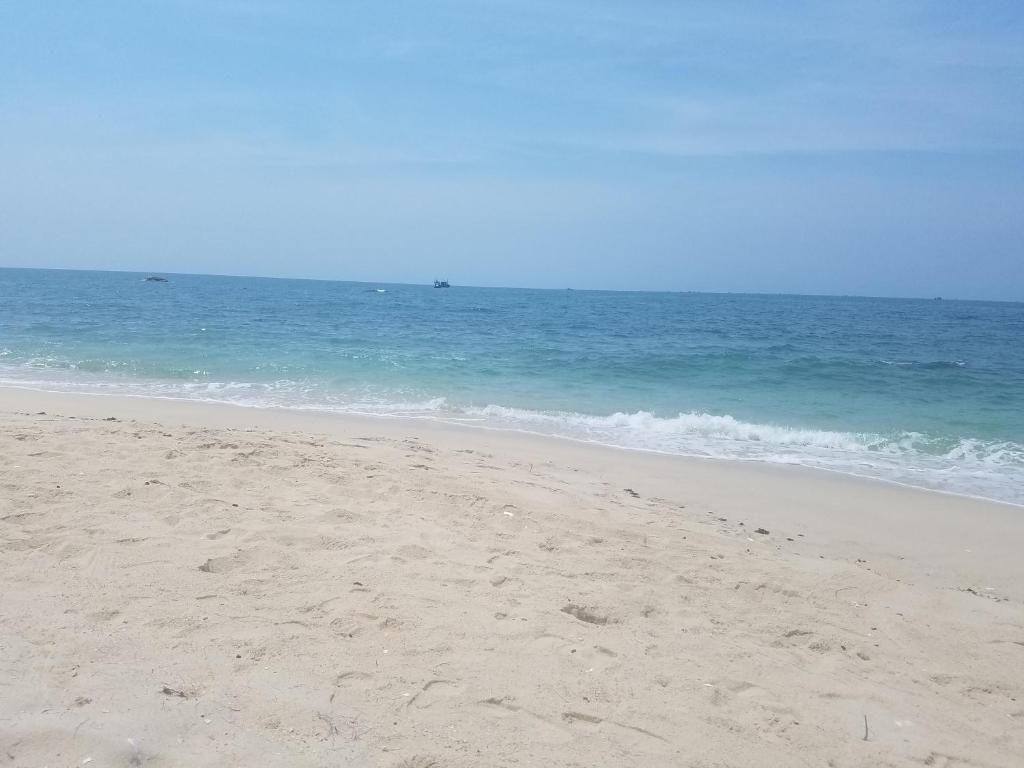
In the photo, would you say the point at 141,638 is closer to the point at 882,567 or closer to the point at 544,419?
the point at 882,567

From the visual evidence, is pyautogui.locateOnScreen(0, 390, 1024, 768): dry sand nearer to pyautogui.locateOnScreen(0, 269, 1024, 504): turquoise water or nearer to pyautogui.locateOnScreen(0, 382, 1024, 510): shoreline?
pyautogui.locateOnScreen(0, 382, 1024, 510): shoreline

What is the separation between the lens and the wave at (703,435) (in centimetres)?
896

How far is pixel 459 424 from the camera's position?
10.6m

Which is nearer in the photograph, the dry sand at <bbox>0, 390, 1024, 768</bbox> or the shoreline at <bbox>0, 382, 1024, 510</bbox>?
the dry sand at <bbox>0, 390, 1024, 768</bbox>

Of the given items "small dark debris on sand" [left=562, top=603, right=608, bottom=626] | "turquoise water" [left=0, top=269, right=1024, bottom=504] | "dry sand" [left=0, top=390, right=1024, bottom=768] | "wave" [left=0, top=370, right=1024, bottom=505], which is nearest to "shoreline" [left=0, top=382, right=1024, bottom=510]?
"wave" [left=0, top=370, right=1024, bottom=505]

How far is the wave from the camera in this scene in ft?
29.4

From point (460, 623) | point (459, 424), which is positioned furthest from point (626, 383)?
point (460, 623)

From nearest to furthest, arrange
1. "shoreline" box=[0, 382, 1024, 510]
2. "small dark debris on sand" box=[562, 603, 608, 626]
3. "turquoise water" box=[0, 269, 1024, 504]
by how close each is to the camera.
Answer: "small dark debris on sand" box=[562, 603, 608, 626] < "shoreline" box=[0, 382, 1024, 510] < "turquoise water" box=[0, 269, 1024, 504]

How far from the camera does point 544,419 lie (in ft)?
37.4

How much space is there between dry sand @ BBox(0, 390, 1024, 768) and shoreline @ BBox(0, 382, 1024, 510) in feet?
4.99

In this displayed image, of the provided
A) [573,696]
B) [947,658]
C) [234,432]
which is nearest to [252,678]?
[573,696]

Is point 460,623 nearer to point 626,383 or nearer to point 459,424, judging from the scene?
point 459,424

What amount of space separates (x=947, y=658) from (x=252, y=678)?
3649mm

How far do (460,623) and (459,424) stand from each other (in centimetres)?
708
